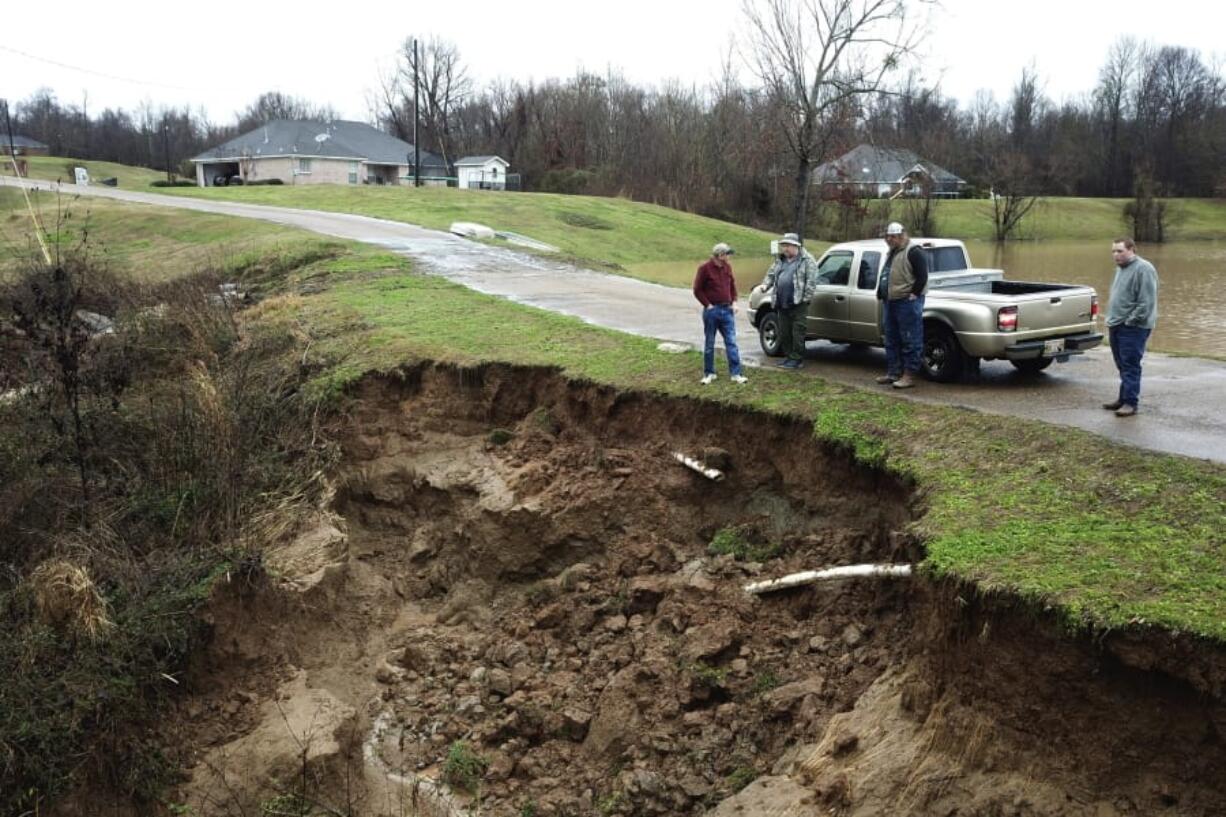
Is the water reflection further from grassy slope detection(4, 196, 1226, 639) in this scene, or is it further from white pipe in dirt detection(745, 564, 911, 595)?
white pipe in dirt detection(745, 564, 911, 595)

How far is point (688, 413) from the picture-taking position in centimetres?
1079

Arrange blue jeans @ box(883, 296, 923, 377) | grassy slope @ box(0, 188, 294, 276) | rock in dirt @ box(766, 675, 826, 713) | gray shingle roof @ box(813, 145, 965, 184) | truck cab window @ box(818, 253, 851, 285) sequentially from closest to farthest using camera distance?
rock in dirt @ box(766, 675, 826, 713) < blue jeans @ box(883, 296, 923, 377) < truck cab window @ box(818, 253, 851, 285) < grassy slope @ box(0, 188, 294, 276) < gray shingle roof @ box(813, 145, 965, 184)

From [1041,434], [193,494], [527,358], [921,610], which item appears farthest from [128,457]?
[1041,434]

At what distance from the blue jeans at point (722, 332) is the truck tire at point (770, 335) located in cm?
183

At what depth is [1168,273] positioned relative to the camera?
41.7 metres

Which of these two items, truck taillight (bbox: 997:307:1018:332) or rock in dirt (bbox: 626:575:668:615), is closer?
rock in dirt (bbox: 626:575:668:615)

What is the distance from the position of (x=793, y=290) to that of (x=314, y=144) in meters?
66.1

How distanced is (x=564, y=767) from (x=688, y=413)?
4.23 m

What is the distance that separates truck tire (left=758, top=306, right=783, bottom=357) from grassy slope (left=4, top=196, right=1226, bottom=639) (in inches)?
58.7

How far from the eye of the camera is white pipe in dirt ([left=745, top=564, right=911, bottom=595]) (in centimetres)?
744

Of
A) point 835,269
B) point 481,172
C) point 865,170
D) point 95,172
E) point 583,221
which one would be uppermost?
point 865,170

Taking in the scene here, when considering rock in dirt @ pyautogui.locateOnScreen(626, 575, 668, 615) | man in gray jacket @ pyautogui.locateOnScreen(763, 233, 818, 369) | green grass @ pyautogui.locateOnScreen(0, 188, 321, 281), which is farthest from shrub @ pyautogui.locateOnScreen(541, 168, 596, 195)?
rock in dirt @ pyautogui.locateOnScreen(626, 575, 668, 615)

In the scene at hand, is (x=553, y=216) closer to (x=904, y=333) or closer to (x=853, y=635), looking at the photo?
(x=904, y=333)

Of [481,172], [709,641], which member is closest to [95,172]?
[481,172]
